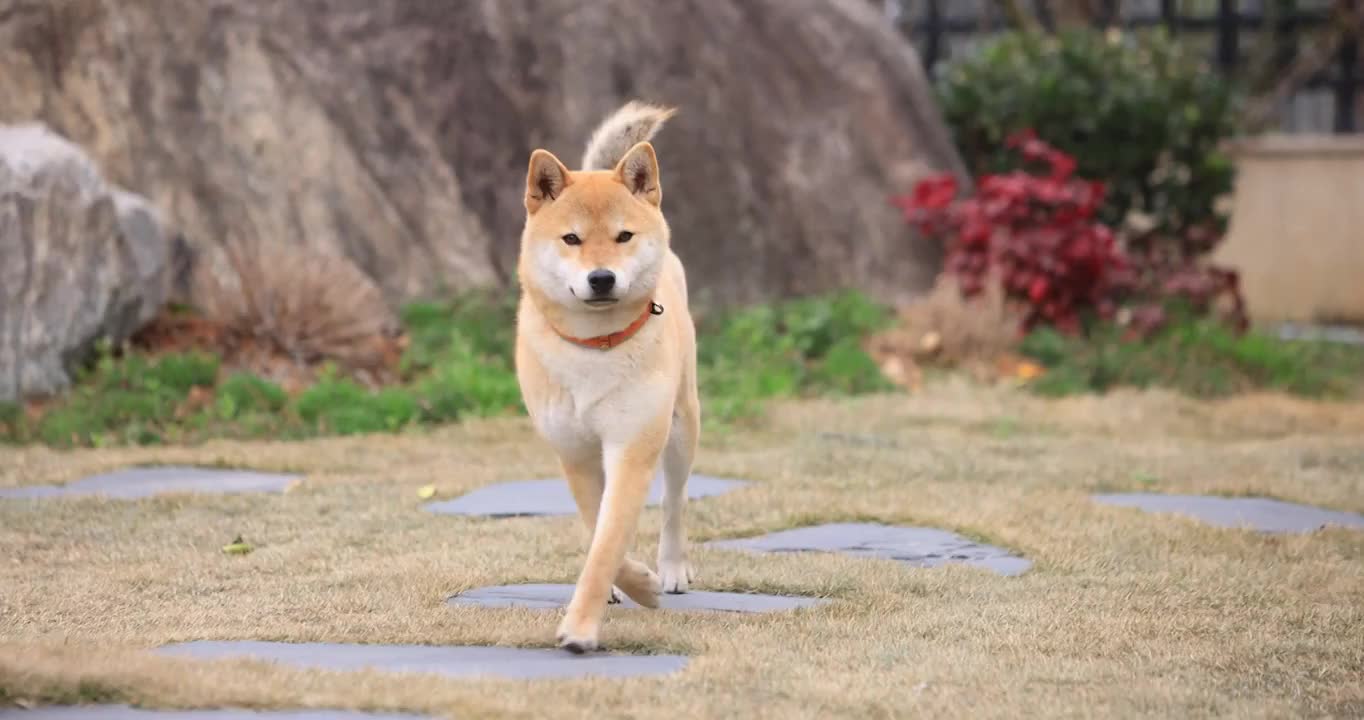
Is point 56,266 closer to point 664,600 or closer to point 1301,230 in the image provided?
point 664,600

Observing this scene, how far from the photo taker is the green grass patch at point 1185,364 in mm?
9289

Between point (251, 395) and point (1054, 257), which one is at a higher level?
point (1054, 257)

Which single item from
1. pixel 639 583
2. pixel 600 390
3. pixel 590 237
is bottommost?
pixel 639 583

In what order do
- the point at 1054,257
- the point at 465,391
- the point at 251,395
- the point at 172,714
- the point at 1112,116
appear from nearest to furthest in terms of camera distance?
the point at 172,714, the point at 251,395, the point at 465,391, the point at 1054,257, the point at 1112,116

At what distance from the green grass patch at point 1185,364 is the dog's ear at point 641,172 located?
17.0 ft

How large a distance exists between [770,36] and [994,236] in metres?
2.38

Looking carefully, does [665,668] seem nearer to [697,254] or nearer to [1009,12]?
[697,254]

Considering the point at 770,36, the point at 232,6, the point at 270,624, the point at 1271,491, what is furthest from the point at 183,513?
the point at 770,36

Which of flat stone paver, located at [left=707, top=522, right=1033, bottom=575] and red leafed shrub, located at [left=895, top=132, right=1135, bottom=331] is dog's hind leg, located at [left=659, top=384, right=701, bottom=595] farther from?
red leafed shrub, located at [left=895, top=132, right=1135, bottom=331]

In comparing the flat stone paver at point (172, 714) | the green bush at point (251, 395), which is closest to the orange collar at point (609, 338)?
the flat stone paver at point (172, 714)

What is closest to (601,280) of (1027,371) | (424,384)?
(424,384)

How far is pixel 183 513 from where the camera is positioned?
577cm

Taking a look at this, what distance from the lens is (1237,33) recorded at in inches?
728

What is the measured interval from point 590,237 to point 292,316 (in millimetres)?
4690
